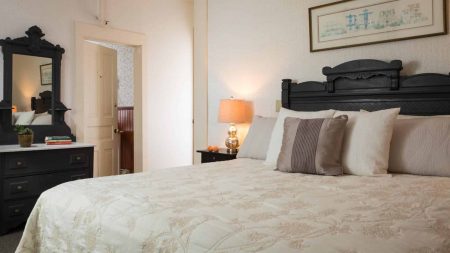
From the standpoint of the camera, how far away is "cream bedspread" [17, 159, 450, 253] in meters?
1.00

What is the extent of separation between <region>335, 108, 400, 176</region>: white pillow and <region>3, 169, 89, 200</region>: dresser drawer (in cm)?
248

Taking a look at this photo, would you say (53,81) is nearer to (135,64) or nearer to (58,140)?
(58,140)

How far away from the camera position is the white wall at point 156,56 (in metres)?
3.70

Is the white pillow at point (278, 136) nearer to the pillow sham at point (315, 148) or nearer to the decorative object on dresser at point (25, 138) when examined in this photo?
the pillow sham at point (315, 148)

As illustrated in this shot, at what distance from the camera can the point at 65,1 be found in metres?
3.70

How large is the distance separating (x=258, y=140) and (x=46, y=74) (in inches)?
88.4

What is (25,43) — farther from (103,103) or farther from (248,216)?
(248,216)

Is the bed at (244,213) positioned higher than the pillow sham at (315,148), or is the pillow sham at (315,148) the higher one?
the pillow sham at (315,148)

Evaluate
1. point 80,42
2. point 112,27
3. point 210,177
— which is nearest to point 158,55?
point 112,27

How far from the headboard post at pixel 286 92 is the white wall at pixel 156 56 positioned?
6.47 feet

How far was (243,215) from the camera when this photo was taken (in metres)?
1.21

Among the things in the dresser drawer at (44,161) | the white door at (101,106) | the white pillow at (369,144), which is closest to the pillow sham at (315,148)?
the white pillow at (369,144)

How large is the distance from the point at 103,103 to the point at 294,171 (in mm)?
3009

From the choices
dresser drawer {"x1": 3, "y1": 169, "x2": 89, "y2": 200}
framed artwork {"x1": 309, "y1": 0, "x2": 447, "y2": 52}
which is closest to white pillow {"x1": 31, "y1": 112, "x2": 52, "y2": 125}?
dresser drawer {"x1": 3, "y1": 169, "x2": 89, "y2": 200}
